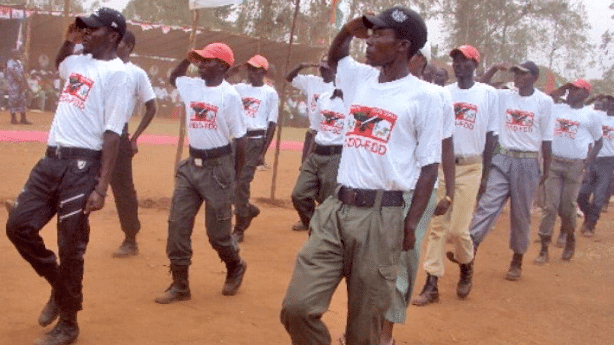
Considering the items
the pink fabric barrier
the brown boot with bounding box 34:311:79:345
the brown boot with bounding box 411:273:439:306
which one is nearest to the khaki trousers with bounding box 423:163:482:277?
the brown boot with bounding box 411:273:439:306

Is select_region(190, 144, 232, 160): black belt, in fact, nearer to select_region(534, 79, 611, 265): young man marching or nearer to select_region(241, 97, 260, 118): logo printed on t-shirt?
select_region(241, 97, 260, 118): logo printed on t-shirt

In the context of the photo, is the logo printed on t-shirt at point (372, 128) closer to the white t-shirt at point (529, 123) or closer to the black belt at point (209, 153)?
the black belt at point (209, 153)

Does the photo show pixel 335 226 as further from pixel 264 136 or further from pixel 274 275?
Answer: pixel 264 136

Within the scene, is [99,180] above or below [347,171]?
below

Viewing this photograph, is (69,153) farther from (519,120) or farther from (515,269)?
(515,269)

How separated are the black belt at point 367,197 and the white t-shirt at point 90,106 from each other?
5.53 ft

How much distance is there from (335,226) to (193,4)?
6.89 metres

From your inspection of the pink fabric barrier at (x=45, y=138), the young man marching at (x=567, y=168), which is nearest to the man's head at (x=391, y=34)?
the young man marching at (x=567, y=168)

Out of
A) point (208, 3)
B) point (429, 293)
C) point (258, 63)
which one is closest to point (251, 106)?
point (258, 63)

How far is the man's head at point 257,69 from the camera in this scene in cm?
951

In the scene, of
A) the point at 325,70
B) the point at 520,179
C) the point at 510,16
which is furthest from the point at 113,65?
the point at 510,16

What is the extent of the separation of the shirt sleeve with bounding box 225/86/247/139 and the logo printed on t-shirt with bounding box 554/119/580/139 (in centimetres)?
530

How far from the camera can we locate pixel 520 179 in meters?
7.77

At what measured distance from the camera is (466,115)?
681cm
